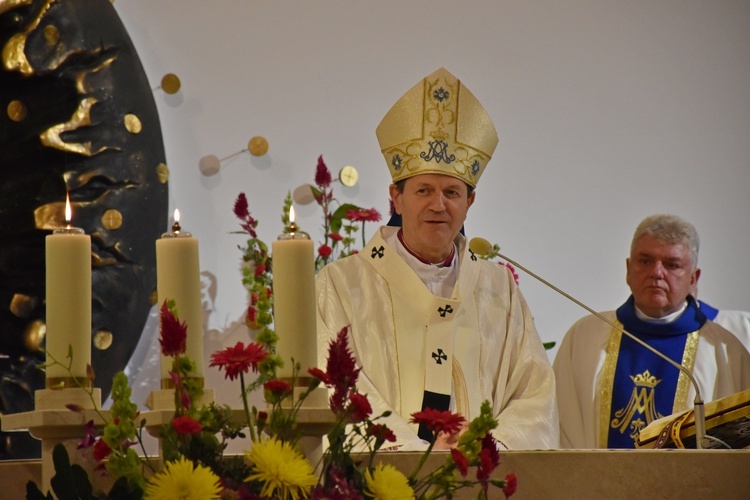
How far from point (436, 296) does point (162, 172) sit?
3.88 ft

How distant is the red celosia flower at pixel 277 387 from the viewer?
1268 millimetres

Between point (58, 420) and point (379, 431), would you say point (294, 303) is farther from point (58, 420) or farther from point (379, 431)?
point (58, 420)

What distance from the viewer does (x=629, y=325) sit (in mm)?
4566

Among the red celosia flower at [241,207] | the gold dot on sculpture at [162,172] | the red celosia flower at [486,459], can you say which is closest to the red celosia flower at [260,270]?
the red celosia flower at [241,207]

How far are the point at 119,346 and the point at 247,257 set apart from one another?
547 mm

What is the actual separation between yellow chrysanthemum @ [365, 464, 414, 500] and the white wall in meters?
2.98

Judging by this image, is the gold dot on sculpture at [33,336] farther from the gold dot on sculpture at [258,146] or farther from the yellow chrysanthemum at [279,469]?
the yellow chrysanthemum at [279,469]

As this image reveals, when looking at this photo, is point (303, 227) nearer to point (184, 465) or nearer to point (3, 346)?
point (3, 346)

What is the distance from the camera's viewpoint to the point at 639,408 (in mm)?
4402

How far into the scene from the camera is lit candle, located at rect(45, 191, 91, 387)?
146 centimetres

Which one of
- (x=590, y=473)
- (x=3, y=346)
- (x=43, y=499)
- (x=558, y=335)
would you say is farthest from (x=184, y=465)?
(x=558, y=335)

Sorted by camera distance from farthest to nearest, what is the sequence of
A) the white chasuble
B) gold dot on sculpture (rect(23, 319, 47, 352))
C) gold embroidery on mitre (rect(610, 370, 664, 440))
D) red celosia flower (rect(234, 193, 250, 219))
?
gold embroidery on mitre (rect(610, 370, 664, 440)) < red celosia flower (rect(234, 193, 250, 219)) < gold dot on sculpture (rect(23, 319, 47, 352)) < the white chasuble

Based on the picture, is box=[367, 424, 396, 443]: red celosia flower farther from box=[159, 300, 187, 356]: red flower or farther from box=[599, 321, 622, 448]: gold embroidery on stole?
box=[599, 321, 622, 448]: gold embroidery on stole

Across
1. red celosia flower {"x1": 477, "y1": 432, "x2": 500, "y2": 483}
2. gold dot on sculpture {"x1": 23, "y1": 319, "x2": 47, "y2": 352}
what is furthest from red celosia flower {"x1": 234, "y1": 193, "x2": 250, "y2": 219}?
red celosia flower {"x1": 477, "y1": 432, "x2": 500, "y2": 483}
